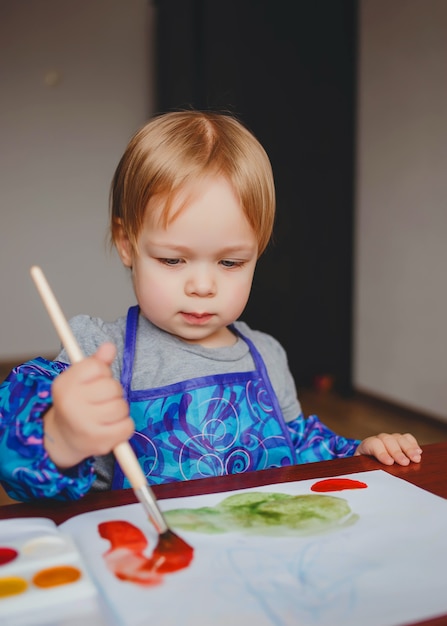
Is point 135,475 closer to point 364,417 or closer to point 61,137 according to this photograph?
point 364,417

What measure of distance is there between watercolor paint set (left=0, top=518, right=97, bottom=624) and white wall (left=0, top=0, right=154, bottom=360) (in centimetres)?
316

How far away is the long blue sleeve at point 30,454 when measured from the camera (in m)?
0.49

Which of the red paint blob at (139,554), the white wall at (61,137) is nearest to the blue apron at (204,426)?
the red paint blob at (139,554)

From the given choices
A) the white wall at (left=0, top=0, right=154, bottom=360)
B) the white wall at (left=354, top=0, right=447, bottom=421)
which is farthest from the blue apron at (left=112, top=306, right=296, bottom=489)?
the white wall at (left=0, top=0, right=154, bottom=360)

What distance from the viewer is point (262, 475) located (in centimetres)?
55

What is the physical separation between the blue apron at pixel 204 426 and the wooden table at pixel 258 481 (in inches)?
6.7

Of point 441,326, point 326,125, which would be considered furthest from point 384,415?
point 326,125

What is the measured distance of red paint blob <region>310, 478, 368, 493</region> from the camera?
1.72ft

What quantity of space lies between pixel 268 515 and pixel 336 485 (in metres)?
0.09

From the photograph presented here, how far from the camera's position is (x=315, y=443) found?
786 mm

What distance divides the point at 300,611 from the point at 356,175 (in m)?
2.88

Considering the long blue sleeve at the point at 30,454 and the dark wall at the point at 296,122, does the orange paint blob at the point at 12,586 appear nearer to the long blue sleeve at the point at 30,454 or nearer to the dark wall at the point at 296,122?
the long blue sleeve at the point at 30,454

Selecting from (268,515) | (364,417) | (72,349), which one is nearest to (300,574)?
(268,515)

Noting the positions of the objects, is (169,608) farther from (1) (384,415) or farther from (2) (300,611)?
(1) (384,415)
